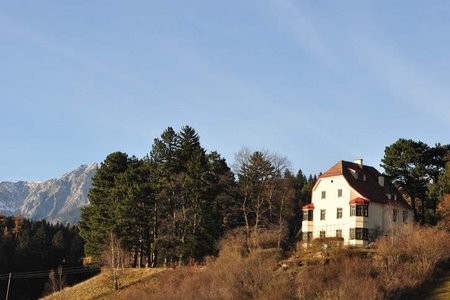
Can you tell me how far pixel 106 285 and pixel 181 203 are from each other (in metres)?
12.1

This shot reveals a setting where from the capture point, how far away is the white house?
59688mm

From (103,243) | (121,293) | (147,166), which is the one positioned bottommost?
(121,293)

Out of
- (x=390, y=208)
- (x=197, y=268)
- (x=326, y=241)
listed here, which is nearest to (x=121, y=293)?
(x=197, y=268)

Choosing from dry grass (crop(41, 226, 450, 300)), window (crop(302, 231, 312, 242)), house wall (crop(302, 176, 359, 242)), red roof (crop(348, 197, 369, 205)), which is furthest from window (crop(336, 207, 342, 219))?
dry grass (crop(41, 226, 450, 300))

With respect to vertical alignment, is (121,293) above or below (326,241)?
below

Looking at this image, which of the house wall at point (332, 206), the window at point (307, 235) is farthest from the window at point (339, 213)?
the window at point (307, 235)

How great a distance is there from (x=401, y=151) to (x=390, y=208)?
10579 millimetres

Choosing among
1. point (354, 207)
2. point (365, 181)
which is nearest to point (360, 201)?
point (354, 207)

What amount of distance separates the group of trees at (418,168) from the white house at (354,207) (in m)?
3.85

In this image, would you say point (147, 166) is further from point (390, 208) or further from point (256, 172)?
point (390, 208)

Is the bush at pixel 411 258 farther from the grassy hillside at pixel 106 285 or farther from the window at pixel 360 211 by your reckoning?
the grassy hillside at pixel 106 285

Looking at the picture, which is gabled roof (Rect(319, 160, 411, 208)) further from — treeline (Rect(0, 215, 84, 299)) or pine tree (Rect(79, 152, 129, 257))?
treeline (Rect(0, 215, 84, 299))

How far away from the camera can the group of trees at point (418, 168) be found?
68.8 meters

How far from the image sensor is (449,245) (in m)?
48.5
